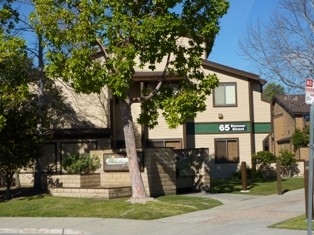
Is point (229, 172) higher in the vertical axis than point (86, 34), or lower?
lower

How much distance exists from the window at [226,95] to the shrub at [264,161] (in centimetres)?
328

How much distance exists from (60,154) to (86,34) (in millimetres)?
15012

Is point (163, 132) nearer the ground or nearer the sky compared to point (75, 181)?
nearer the sky

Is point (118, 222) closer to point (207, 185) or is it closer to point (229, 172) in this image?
point (207, 185)

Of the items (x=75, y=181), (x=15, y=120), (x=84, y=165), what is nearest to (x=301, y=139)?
(x=84, y=165)

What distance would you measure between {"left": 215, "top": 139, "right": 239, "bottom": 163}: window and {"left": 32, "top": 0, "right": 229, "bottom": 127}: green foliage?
1423 centimetres

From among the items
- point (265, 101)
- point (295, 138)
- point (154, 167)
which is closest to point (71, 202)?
point (154, 167)

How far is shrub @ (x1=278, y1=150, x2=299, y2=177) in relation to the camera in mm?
32125

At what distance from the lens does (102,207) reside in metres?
17.8

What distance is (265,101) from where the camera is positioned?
1312 inches

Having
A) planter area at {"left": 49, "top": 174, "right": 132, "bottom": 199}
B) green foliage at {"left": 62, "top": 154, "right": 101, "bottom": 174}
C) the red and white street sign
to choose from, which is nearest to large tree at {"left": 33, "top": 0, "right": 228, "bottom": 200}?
planter area at {"left": 49, "top": 174, "right": 132, "bottom": 199}

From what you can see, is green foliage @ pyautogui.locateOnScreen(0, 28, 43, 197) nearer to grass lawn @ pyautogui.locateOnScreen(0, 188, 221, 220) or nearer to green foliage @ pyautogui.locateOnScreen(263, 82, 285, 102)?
grass lawn @ pyautogui.locateOnScreen(0, 188, 221, 220)

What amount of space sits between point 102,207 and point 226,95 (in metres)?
16.5

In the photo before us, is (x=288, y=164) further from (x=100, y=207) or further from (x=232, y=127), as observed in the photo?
(x=100, y=207)
